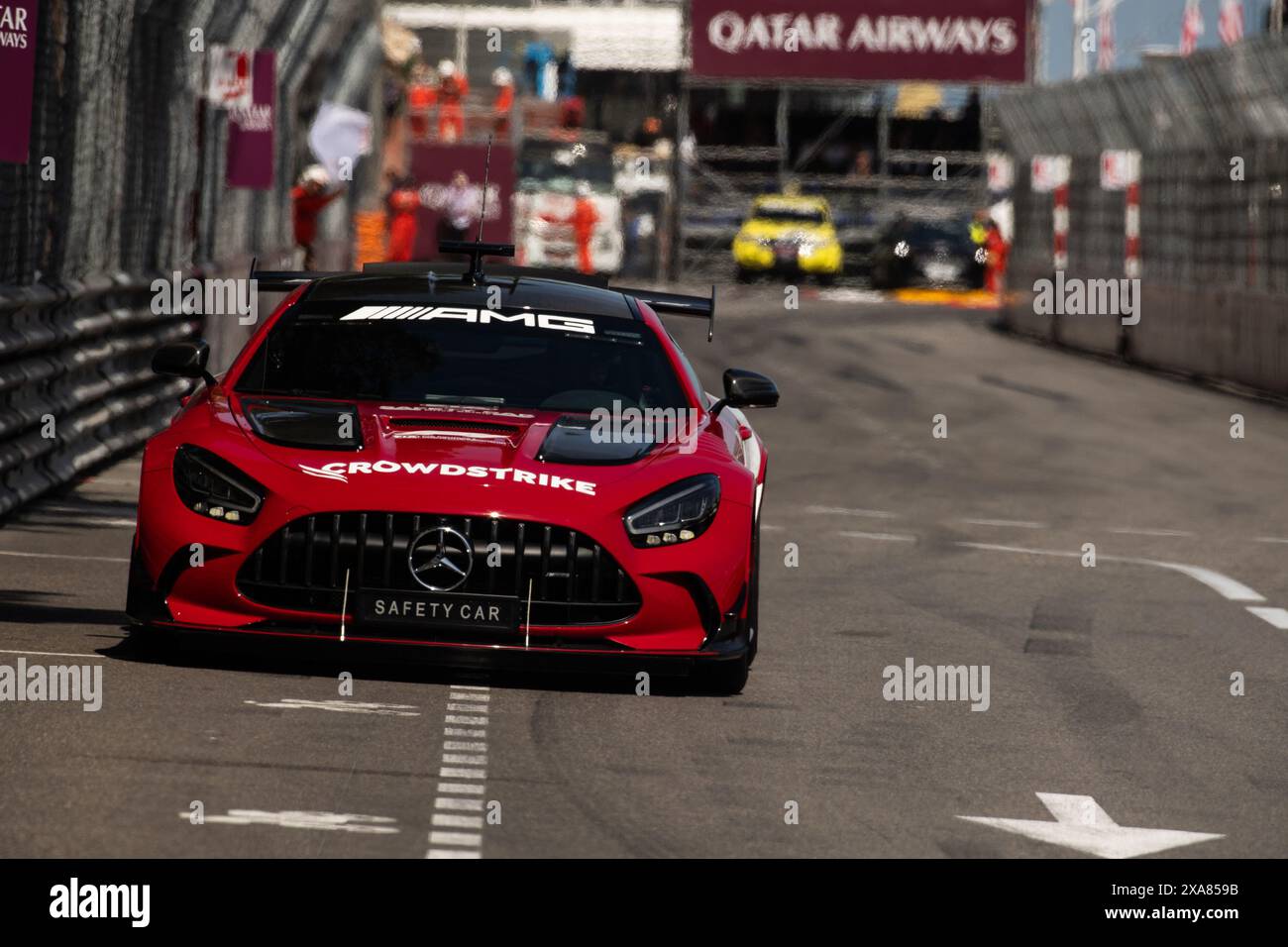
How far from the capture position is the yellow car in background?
157ft

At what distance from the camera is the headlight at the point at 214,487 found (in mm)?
7789

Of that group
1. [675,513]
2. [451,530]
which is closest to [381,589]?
[451,530]

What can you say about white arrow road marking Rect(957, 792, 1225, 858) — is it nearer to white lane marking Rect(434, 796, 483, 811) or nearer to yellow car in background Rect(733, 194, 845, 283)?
white lane marking Rect(434, 796, 483, 811)

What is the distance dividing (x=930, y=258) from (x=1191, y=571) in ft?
114

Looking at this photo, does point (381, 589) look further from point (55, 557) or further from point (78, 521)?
point (78, 521)

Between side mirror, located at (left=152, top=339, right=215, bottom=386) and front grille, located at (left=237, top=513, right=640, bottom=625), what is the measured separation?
4.04 ft

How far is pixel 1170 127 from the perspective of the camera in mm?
28578

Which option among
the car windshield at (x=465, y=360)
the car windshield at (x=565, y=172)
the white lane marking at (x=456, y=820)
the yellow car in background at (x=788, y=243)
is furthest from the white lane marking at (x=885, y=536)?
the yellow car in background at (x=788, y=243)

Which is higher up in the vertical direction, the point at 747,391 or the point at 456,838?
the point at 747,391

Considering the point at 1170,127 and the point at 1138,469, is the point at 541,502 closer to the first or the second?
the point at 1138,469

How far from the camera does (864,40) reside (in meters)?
50.6
